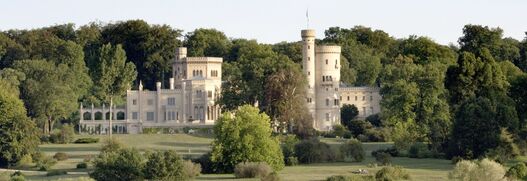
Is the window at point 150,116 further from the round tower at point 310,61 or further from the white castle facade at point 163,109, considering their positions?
the round tower at point 310,61

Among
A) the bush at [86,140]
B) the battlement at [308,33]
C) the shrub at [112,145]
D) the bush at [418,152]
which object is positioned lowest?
the bush at [418,152]

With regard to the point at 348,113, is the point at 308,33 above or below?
above

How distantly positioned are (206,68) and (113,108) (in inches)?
356

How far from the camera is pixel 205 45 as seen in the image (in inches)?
5960

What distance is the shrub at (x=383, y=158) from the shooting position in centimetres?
8740

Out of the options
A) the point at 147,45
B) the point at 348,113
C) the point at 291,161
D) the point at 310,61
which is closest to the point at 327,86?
the point at 310,61

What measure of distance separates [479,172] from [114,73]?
70.5 metres

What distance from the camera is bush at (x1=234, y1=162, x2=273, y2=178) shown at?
79.3 meters

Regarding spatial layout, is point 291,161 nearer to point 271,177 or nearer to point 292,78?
point 271,177

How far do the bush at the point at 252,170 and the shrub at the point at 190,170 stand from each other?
84.8 inches

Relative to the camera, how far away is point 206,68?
13088cm

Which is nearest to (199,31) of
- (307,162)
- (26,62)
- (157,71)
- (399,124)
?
(157,71)

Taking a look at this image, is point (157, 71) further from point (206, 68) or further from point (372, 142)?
point (372, 142)

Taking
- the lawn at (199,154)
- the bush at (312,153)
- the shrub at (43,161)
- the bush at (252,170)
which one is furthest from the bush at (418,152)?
the shrub at (43,161)
